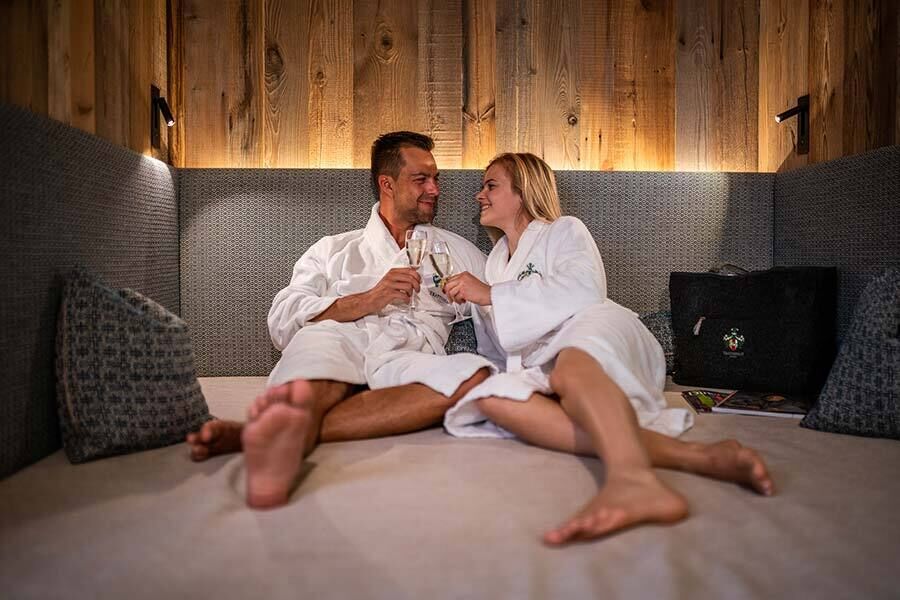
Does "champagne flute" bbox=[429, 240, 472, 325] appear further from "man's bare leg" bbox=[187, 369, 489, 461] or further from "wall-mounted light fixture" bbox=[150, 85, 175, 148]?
"wall-mounted light fixture" bbox=[150, 85, 175, 148]

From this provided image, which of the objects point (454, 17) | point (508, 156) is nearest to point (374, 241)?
point (508, 156)

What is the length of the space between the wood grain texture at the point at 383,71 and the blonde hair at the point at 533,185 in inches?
24.4

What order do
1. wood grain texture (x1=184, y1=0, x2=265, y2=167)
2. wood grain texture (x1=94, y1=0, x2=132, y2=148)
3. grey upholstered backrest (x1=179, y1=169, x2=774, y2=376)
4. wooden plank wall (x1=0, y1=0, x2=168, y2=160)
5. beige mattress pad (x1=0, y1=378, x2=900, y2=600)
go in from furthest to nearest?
wood grain texture (x1=184, y1=0, x2=265, y2=167) → grey upholstered backrest (x1=179, y1=169, x2=774, y2=376) → wood grain texture (x1=94, y1=0, x2=132, y2=148) → wooden plank wall (x1=0, y1=0, x2=168, y2=160) → beige mattress pad (x1=0, y1=378, x2=900, y2=600)

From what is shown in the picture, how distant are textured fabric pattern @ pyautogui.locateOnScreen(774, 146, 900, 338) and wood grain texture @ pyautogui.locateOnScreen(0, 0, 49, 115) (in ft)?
7.47

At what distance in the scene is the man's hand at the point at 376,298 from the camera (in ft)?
6.39

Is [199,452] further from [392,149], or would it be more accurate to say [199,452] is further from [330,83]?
[330,83]

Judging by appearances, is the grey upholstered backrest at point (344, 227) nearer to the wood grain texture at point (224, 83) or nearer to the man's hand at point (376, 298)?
the wood grain texture at point (224, 83)

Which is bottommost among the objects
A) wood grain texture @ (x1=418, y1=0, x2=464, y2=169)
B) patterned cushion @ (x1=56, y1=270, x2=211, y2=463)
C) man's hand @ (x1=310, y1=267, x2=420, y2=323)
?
patterned cushion @ (x1=56, y1=270, x2=211, y2=463)

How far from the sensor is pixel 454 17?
2.62m

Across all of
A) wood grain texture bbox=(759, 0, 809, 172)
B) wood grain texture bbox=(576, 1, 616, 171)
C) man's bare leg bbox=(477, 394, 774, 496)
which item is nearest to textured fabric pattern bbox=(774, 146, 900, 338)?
wood grain texture bbox=(759, 0, 809, 172)

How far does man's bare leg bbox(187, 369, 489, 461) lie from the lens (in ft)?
5.44

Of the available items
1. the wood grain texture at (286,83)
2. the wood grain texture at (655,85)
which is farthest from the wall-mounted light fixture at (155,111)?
the wood grain texture at (655,85)

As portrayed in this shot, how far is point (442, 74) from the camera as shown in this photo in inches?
104

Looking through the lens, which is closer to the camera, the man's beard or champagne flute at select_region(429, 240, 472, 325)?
champagne flute at select_region(429, 240, 472, 325)
